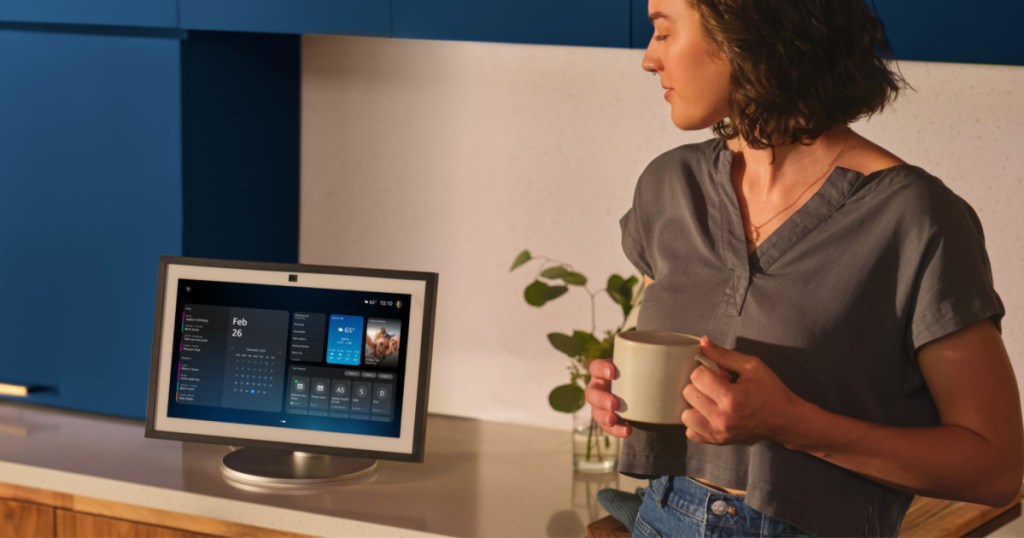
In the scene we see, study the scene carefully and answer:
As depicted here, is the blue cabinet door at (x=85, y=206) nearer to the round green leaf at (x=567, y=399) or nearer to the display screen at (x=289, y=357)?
the display screen at (x=289, y=357)

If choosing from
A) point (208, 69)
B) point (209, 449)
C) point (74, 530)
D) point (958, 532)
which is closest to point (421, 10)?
point (208, 69)

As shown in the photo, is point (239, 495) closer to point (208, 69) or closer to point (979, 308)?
point (208, 69)

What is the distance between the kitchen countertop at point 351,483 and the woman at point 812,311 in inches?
21.7

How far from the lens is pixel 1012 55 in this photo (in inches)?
60.1

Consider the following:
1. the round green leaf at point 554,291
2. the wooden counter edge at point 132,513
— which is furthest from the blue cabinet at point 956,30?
the wooden counter edge at point 132,513

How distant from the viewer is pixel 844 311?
1.11 m

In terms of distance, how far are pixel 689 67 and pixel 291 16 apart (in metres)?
0.97

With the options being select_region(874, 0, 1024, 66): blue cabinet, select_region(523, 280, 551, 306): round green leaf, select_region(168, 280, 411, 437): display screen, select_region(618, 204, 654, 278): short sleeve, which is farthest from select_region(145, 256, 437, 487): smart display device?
select_region(874, 0, 1024, 66): blue cabinet

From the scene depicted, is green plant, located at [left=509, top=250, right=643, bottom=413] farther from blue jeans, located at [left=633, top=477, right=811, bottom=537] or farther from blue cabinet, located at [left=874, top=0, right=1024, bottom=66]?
blue jeans, located at [left=633, top=477, right=811, bottom=537]

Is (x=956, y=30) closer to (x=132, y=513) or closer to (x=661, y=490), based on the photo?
(x=661, y=490)

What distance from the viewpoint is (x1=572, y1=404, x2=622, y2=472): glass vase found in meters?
2.04

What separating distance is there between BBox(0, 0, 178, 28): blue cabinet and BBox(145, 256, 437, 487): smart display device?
0.44 metres

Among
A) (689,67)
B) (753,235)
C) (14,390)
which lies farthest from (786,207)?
(14,390)

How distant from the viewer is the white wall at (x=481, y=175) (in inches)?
86.1
